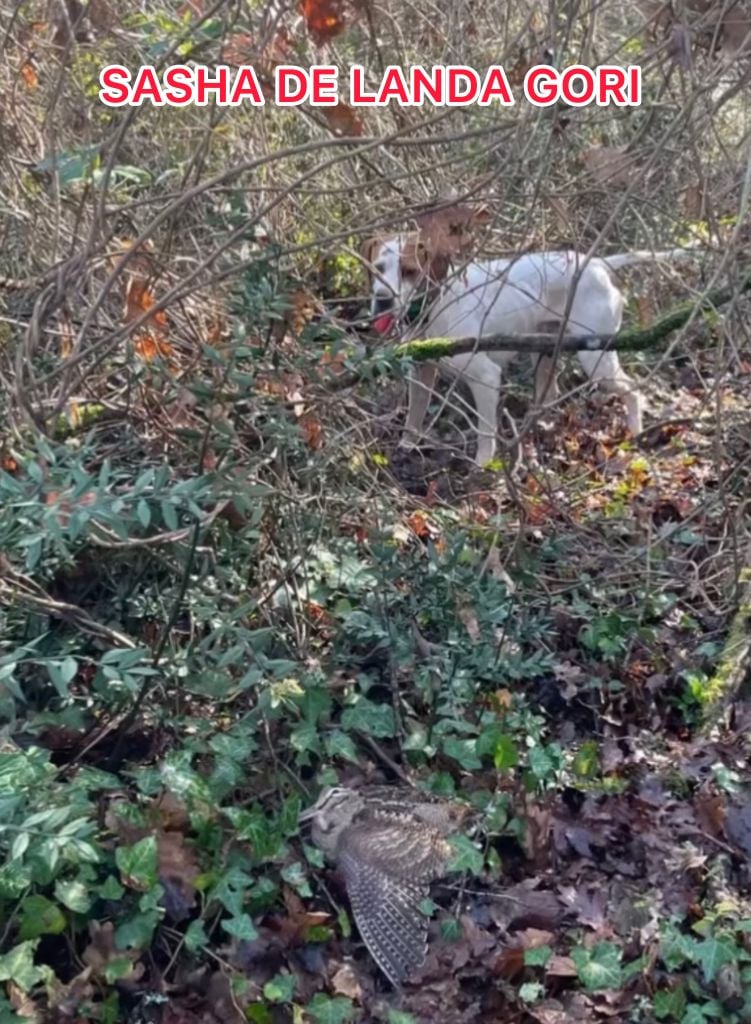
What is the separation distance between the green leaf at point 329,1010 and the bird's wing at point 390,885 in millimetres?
137

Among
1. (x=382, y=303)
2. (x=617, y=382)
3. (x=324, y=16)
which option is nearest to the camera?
(x=324, y=16)

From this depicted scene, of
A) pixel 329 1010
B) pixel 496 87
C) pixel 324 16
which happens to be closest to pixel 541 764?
pixel 329 1010

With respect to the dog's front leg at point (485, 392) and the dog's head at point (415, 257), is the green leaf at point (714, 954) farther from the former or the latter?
the dog's front leg at point (485, 392)

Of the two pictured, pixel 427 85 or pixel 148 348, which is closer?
pixel 148 348

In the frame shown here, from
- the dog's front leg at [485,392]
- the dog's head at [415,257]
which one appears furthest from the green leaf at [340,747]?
the dog's front leg at [485,392]

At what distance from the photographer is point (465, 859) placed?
3109 mm

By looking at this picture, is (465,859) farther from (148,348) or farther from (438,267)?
(438,267)

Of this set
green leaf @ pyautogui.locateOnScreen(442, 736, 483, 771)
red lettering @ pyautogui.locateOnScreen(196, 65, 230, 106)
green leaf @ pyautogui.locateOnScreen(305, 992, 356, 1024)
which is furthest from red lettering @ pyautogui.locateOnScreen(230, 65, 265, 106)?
green leaf @ pyautogui.locateOnScreen(305, 992, 356, 1024)

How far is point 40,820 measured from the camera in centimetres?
Answer: 235

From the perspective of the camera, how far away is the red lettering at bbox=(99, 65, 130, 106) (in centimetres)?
354

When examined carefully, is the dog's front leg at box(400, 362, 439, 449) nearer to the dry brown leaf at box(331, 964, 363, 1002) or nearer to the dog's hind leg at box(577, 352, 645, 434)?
the dog's hind leg at box(577, 352, 645, 434)

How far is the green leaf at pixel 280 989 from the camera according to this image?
9.01ft

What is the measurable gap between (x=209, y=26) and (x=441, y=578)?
1671 millimetres

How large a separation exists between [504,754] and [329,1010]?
0.92 meters
